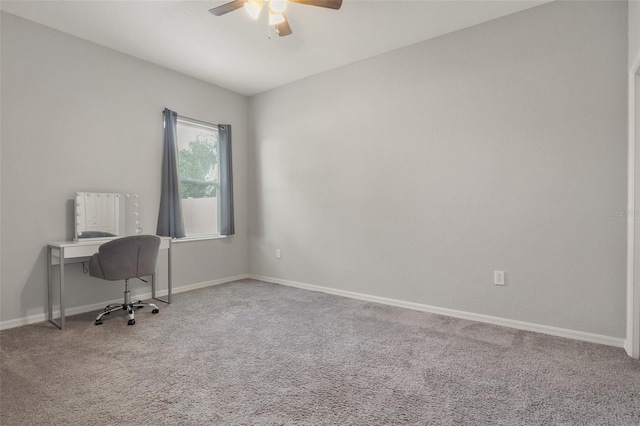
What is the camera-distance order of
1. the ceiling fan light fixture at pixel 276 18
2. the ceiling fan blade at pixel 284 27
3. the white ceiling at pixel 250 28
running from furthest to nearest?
the white ceiling at pixel 250 28 → the ceiling fan blade at pixel 284 27 → the ceiling fan light fixture at pixel 276 18

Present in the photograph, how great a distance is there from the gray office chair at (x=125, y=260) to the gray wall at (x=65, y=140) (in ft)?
1.78

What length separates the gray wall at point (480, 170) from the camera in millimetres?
2494

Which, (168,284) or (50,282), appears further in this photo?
(168,284)

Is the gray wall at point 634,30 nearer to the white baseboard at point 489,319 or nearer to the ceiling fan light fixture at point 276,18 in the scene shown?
the white baseboard at point 489,319

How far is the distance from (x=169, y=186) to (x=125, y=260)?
47.0 inches

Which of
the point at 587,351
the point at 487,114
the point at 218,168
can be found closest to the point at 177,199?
the point at 218,168

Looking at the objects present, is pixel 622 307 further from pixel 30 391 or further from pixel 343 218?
pixel 30 391

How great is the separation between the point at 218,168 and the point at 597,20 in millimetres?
4183

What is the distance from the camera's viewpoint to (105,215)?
11.1 ft

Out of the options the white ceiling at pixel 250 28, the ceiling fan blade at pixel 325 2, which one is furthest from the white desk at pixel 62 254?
the ceiling fan blade at pixel 325 2

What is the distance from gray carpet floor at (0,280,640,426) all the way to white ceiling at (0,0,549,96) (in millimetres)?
2700

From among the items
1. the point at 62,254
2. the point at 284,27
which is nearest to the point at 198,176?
the point at 62,254

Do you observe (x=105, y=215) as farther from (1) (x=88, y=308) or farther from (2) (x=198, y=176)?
(2) (x=198, y=176)

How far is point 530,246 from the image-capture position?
275 centimetres
